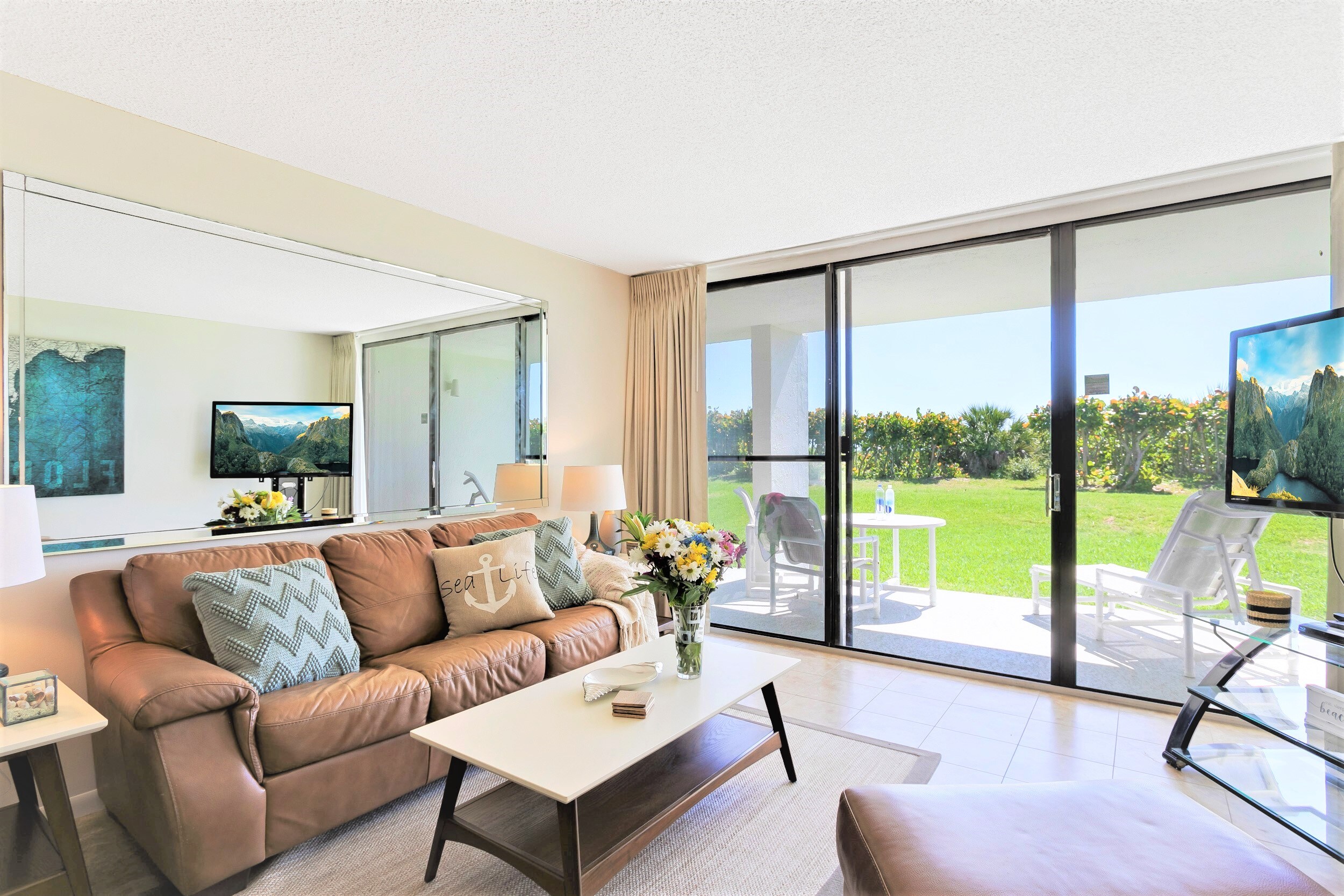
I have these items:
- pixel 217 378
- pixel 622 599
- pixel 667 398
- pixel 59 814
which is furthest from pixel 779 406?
pixel 59 814

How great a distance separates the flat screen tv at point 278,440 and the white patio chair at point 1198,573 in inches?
151

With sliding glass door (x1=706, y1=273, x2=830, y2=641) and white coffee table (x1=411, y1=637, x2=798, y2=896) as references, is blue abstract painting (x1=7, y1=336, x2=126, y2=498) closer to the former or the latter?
white coffee table (x1=411, y1=637, x2=798, y2=896)

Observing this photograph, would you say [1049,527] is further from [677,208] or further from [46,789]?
[46,789]

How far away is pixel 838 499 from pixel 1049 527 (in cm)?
115

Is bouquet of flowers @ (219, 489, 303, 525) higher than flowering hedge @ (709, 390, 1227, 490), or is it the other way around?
flowering hedge @ (709, 390, 1227, 490)

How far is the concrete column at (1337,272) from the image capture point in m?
2.53

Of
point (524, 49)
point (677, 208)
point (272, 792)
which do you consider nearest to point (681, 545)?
point (272, 792)

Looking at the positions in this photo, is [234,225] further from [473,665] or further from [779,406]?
[779,406]

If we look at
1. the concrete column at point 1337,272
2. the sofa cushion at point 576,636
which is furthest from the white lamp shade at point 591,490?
the concrete column at point 1337,272

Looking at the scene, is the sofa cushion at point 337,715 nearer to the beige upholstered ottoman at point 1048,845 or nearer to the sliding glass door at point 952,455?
the beige upholstered ottoman at point 1048,845

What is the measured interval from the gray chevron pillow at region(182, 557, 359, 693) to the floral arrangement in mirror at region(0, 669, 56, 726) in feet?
1.34

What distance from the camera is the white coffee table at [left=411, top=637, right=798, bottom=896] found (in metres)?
1.63

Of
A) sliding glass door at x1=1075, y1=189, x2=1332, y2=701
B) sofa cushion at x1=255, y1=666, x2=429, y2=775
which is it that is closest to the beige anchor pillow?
sofa cushion at x1=255, y1=666, x2=429, y2=775

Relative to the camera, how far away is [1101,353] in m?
3.29
